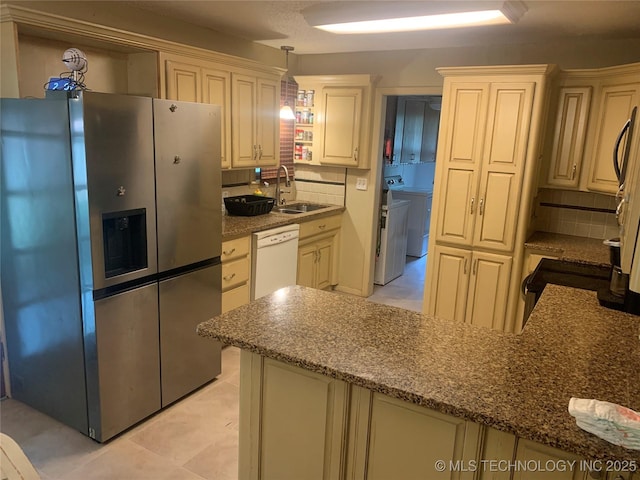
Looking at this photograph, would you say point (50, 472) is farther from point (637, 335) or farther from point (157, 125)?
point (637, 335)

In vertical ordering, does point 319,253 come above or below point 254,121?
below

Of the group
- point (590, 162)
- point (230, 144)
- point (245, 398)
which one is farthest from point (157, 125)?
point (590, 162)

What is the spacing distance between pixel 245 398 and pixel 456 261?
8.59ft

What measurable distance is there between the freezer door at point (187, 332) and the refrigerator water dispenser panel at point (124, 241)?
0.24m

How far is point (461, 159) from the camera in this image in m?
3.77

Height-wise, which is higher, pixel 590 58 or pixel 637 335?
pixel 590 58

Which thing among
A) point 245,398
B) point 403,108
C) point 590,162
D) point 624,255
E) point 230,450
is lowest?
point 230,450

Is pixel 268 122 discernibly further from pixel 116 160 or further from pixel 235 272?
pixel 116 160

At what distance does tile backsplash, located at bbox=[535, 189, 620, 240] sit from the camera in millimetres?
3832

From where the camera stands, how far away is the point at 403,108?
5703mm

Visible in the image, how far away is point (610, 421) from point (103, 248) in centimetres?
222

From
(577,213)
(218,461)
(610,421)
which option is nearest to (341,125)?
(577,213)

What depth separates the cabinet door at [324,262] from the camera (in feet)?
15.7

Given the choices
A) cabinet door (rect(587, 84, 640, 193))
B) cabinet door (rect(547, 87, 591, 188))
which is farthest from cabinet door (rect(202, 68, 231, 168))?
cabinet door (rect(587, 84, 640, 193))
